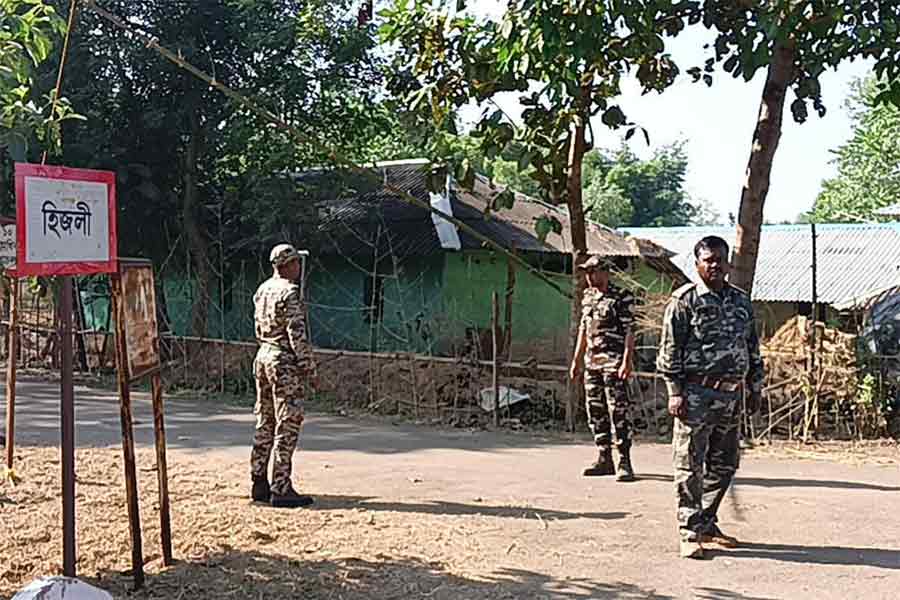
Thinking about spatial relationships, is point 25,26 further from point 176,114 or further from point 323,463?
point 176,114

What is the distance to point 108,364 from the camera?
55.1 feet

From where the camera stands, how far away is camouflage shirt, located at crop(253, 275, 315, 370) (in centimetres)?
675

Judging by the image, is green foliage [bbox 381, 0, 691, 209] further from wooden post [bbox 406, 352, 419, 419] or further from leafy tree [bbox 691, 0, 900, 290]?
wooden post [bbox 406, 352, 419, 419]

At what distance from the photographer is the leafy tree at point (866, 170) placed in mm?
37688

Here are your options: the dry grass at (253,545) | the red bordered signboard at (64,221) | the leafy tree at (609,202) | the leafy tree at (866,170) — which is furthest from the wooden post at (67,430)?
the leafy tree at (609,202)

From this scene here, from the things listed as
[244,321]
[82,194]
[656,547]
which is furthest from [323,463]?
[244,321]

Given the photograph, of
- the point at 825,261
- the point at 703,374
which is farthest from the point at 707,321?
the point at 825,261

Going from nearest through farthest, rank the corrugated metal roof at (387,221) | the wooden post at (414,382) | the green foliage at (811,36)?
the green foliage at (811,36), the wooden post at (414,382), the corrugated metal roof at (387,221)

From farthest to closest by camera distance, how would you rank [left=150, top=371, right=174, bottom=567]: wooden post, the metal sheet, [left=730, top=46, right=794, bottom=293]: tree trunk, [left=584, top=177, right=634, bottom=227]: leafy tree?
1. [left=584, top=177, right=634, bottom=227]: leafy tree
2. [left=730, top=46, right=794, bottom=293]: tree trunk
3. [left=150, top=371, right=174, bottom=567]: wooden post
4. the metal sheet

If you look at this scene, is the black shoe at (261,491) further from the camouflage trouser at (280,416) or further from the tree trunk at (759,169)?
the tree trunk at (759,169)

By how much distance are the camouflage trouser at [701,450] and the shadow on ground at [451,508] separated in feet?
3.35

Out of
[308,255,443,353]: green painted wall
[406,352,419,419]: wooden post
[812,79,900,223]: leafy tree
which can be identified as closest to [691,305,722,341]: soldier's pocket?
[406,352,419,419]: wooden post

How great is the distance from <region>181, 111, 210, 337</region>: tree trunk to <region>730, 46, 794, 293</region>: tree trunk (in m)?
9.98

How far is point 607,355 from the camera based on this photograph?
773cm
